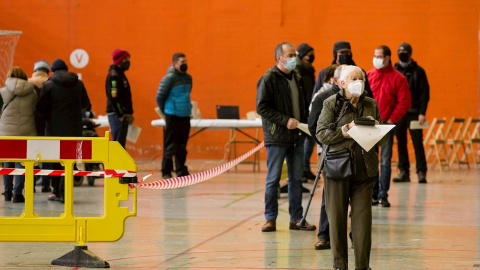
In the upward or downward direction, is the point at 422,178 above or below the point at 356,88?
below

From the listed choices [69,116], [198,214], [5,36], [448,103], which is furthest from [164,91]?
Answer: [448,103]

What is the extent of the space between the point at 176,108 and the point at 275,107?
5201 millimetres

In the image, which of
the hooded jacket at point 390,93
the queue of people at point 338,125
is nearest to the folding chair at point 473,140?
the queue of people at point 338,125

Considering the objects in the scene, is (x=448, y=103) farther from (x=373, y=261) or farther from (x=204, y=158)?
(x=373, y=261)

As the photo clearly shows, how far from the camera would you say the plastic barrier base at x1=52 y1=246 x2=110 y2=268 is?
20.6ft

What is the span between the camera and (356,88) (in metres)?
5.53

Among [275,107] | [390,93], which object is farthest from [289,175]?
[390,93]

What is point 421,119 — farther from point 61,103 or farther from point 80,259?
point 80,259

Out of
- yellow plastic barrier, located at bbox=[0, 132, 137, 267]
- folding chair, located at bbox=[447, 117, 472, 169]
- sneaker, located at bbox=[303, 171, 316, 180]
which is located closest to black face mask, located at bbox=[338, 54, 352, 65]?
yellow plastic barrier, located at bbox=[0, 132, 137, 267]

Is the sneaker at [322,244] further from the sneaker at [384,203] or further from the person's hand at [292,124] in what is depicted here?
the sneaker at [384,203]

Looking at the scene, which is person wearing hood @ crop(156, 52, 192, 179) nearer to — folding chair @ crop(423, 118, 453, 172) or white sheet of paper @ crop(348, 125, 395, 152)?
folding chair @ crop(423, 118, 453, 172)

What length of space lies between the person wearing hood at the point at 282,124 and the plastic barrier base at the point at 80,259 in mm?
2160

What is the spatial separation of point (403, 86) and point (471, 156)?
25.5ft

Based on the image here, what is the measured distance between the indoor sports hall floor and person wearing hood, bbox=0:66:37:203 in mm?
812
